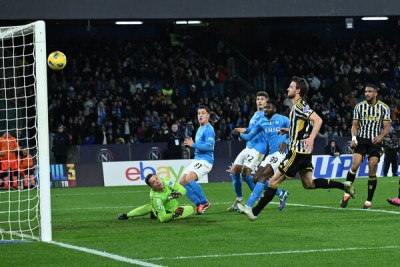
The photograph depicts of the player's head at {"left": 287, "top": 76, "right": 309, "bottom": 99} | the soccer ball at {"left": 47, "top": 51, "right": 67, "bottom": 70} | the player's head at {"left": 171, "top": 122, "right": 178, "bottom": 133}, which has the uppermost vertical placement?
the soccer ball at {"left": 47, "top": 51, "right": 67, "bottom": 70}

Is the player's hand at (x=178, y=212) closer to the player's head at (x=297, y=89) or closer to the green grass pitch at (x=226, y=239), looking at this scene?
the green grass pitch at (x=226, y=239)

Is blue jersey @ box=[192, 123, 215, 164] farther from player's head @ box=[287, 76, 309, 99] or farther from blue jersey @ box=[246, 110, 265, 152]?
player's head @ box=[287, 76, 309, 99]

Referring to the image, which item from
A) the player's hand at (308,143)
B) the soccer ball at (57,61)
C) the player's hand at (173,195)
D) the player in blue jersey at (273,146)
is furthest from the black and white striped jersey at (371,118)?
the soccer ball at (57,61)

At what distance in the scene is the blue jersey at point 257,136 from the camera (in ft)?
55.1

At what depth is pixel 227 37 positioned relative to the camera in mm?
43312

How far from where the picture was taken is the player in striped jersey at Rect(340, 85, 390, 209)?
16500 mm

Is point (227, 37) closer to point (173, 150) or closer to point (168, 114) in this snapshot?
point (168, 114)

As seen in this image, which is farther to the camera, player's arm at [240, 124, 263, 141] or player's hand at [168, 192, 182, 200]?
player's arm at [240, 124, 263, 141]

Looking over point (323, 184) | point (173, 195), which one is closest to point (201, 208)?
point (173, 195)

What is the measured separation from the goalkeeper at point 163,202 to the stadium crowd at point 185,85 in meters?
17.7

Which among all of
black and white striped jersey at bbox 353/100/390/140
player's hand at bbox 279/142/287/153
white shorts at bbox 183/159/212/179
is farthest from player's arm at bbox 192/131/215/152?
black and white striped jersey at bbox 353/100/390/140

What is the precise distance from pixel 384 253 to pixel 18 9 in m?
23.5

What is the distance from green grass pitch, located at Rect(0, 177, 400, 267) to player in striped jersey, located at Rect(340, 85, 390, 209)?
621 mm

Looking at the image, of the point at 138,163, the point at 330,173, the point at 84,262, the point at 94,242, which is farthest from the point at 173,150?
the point at 84,262
